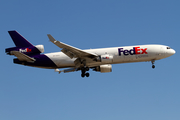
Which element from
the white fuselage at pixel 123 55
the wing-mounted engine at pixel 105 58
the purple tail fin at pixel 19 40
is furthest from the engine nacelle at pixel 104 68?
the purple tail fin at pixel 19 40

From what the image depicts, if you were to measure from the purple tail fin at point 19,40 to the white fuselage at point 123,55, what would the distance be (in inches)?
168

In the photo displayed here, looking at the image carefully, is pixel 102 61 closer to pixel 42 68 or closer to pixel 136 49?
pixel 136 49

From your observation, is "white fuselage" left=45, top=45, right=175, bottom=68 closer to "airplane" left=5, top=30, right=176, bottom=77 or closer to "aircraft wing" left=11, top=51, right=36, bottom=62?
"airplane" left=5, top=30, right=176, bottom=77

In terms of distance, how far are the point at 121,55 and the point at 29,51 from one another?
1561 centimetres

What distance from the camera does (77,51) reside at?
4559 centimetres

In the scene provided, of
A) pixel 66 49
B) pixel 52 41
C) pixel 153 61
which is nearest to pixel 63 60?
pixel 66 49

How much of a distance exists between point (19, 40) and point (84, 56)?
39.4 feet

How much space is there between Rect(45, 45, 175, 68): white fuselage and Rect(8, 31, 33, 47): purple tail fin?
14.0ft

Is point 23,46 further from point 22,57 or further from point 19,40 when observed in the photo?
point 22,57

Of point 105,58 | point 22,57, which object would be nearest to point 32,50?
point 22,57

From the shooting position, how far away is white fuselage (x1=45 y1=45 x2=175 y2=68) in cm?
4806

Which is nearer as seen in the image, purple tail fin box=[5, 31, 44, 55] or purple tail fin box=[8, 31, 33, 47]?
purple tail fin box=[5, 31, 44, 55]

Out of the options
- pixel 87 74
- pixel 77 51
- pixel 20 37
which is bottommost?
pixel 87 74

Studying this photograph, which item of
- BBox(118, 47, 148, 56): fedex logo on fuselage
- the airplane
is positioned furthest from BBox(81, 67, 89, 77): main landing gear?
BBox(118, 47, 148, 56): fedex logo on fuselage
